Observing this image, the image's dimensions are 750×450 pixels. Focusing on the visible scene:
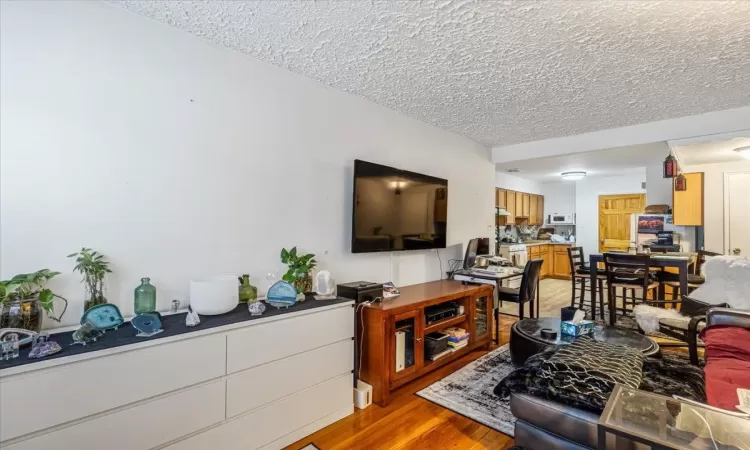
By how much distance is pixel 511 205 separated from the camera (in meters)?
7.53

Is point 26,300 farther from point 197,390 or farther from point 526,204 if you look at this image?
point 526,204

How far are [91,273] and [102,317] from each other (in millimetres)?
256

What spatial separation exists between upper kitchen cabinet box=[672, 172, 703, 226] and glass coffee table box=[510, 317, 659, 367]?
13.8 ft

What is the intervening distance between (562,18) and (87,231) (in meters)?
2.74

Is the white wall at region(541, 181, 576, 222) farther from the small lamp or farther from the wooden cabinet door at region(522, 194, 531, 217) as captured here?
the small lamp

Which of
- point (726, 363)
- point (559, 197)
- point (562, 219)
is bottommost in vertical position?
point (726, 363)

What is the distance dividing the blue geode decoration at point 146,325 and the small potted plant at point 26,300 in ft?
1.24

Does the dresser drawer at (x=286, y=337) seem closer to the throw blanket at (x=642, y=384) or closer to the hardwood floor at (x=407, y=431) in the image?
the hardwood floor at (x=407, y=431)

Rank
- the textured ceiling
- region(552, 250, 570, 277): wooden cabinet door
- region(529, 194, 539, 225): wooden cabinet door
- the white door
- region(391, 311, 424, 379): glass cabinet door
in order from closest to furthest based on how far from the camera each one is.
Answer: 1. the textured ceiling
2. region(391, 311, 424, 379): glass cabinet door
3. the white door
4. region(552, 250, 570, 277): wooden cabinet door
5. region(529, 194, 539, 225): wooden cabinet door

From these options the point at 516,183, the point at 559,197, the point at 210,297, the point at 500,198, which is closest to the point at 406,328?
the point at 210,297

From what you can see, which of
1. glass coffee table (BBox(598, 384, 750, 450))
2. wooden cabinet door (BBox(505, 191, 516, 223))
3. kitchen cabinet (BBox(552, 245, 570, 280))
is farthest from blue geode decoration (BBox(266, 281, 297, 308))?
kitchen cabinet (BBox(552, 245, 570, 280))

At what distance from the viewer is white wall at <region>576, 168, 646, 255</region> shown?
7781 millimetres

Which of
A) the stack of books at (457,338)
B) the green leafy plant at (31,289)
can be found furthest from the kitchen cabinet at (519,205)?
the green leafy plant at (31,289)

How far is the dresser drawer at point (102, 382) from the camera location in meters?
1.26
